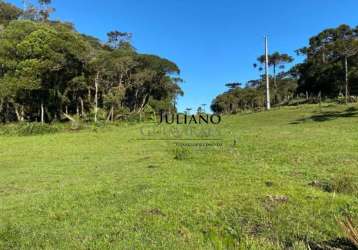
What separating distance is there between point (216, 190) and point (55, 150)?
10.1 m

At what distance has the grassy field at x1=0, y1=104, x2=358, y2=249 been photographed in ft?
14.9

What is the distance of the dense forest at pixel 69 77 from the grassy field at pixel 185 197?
710 inches

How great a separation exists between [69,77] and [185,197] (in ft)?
96.9

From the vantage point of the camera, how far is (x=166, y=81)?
41.5 meters

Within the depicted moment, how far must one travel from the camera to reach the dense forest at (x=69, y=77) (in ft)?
95.8

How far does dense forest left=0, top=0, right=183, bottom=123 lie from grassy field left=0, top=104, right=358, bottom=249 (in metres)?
18.0

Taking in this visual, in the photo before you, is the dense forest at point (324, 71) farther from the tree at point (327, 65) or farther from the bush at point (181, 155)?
the bush at point (181, 155)

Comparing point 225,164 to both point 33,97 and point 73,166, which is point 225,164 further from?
point 33,97

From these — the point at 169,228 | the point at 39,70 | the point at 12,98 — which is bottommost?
the point at 169,228

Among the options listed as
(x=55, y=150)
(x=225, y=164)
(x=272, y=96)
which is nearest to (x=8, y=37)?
(x=55, y=150)

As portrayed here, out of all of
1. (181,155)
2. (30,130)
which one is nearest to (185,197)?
(181,155)

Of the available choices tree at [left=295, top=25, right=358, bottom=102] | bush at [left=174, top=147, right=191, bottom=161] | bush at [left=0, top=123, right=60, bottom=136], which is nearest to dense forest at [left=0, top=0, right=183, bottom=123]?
bush at [left=0, top=123, right=60, bottom=136]

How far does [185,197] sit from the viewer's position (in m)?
6.55

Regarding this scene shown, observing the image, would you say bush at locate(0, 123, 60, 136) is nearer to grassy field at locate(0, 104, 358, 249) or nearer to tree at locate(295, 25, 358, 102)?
grassy field at locate(0, 104, 358, 249)
